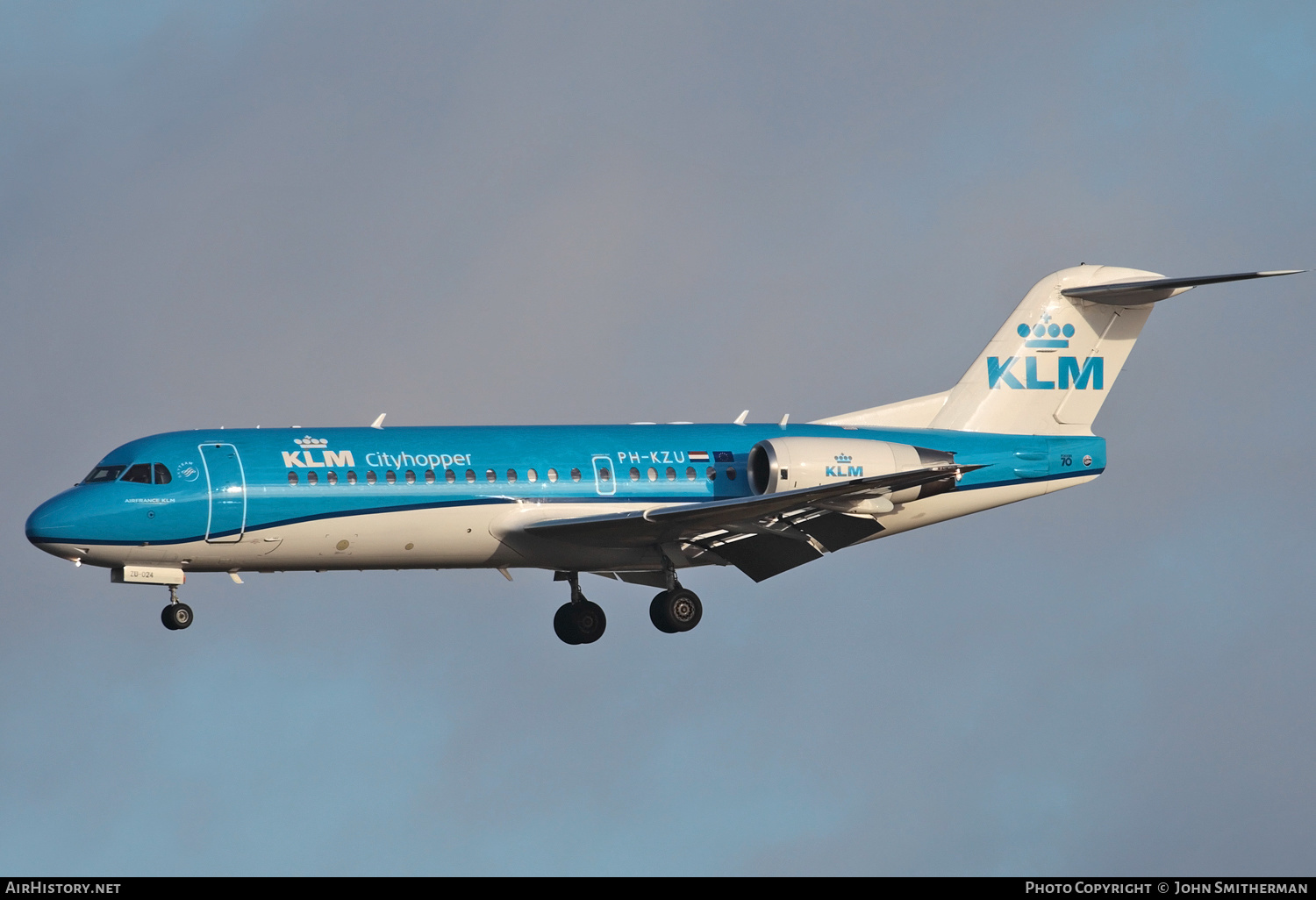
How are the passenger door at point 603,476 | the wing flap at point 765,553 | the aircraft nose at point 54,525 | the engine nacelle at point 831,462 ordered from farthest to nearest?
the wing flap at point 765,553 → the passenger door at point 603,476 → the engine nacelle at point 831,462 → the aircraft nose at point 54,525

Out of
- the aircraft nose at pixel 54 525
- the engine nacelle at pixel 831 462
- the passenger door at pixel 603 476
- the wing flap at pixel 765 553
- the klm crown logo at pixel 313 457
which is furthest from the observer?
the wing flap at pixel 765 553

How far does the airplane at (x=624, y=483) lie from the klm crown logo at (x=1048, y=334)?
0.15ft

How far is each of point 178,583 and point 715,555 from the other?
432 inches

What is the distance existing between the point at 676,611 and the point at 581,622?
3259 mm

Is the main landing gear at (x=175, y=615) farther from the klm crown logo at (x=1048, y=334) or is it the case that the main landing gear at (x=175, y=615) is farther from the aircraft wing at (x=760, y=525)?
the klm crown logo at (x=1048, y=334)

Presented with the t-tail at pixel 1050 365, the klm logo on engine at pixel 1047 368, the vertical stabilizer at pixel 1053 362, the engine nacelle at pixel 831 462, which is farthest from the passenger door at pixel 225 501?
the klm logo on engine at pixel 1047 368

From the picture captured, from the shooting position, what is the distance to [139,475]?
1419 inches

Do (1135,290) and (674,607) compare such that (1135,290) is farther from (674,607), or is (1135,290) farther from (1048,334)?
(674,607)

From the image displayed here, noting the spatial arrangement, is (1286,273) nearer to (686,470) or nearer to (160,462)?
(686,470)

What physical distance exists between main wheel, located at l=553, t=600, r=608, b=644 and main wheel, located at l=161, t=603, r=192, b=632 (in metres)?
8.73

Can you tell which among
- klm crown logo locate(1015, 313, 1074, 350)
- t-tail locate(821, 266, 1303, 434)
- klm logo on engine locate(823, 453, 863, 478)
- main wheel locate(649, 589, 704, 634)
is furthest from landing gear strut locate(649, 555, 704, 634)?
klm crown logo locate(1015, 313, 1074, 350)

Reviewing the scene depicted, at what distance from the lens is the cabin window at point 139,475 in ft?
118

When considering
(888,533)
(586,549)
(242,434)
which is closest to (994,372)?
(888,533)

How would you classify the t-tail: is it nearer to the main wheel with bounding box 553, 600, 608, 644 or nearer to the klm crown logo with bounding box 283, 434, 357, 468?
the main wheel with bounding box 553, 600, 608, 644
